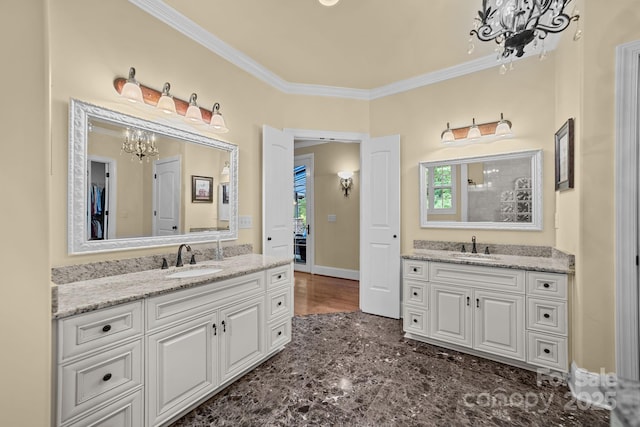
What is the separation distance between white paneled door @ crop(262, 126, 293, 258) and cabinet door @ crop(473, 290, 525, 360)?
1.98 m

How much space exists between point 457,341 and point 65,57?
362cm

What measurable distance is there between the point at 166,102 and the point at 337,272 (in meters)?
4.21

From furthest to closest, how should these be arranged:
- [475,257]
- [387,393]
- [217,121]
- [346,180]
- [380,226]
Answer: [346,180] < [380,226] < [475,257] < [217,121] < [387,393]

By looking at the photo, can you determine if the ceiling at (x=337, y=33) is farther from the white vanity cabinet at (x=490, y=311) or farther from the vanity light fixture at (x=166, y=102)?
the white vanity cabinet at (x=490, y=311)

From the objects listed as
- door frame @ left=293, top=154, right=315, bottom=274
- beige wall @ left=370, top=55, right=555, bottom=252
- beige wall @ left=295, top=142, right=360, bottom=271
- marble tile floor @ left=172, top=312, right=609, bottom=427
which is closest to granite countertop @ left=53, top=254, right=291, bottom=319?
marble tile floor @ left=172, top=312, right=609, bottom=427

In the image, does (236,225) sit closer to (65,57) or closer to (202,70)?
(202,70)

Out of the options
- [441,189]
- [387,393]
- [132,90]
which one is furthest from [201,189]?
[441,189]

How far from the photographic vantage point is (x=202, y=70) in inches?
100

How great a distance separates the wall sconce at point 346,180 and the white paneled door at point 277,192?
6.69 feet

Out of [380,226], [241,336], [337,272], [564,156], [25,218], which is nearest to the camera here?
[25,218]

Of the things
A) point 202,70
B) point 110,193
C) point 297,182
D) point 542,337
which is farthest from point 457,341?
point 297,182

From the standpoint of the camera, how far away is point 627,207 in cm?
178

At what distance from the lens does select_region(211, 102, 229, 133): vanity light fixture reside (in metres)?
2.49

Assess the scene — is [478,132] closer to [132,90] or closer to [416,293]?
[416,293]
